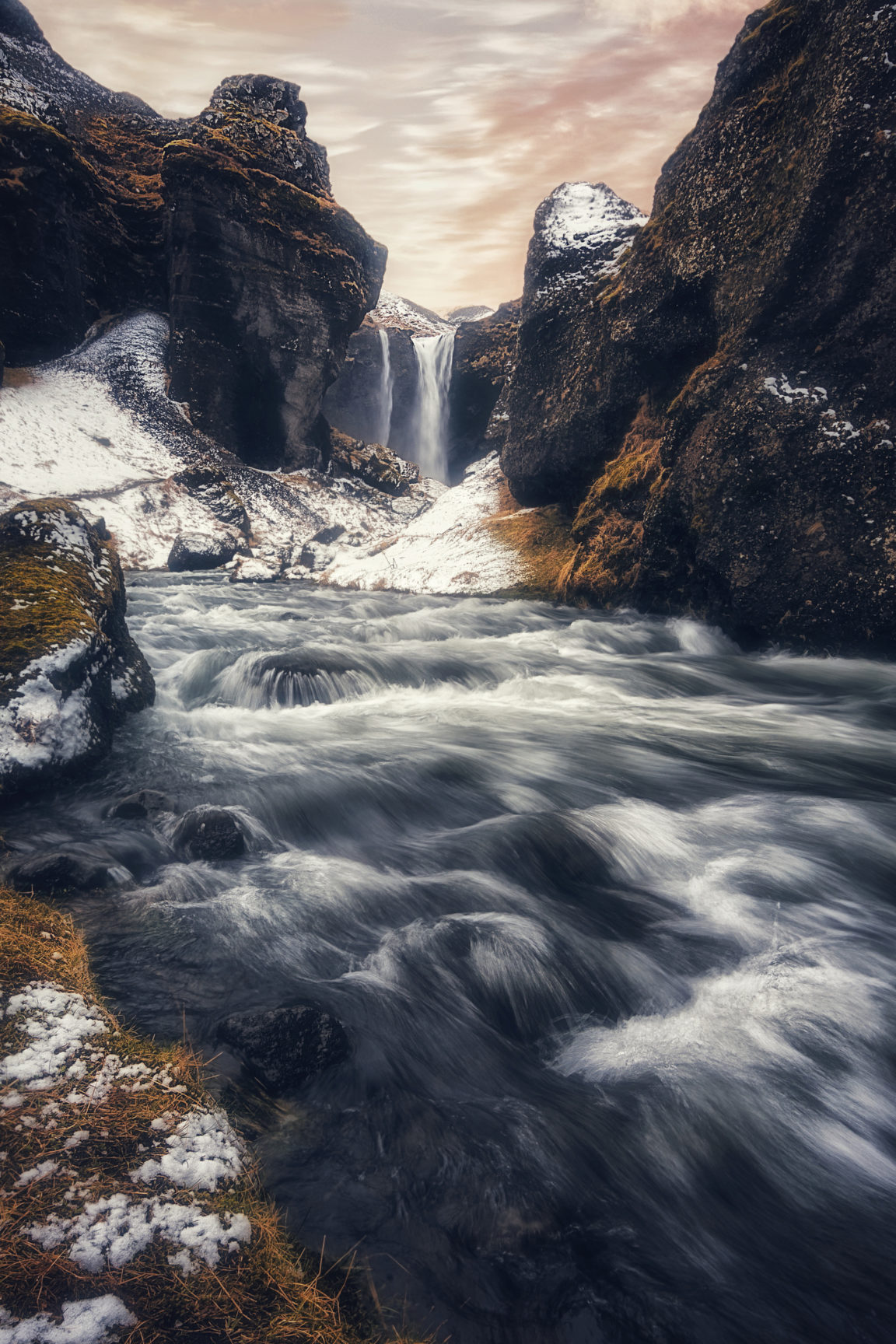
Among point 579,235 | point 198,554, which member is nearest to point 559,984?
point 579,235

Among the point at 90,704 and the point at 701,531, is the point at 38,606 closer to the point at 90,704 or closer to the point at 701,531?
the point at 90,704

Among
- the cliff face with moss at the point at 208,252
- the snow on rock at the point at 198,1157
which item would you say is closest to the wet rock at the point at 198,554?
the cliff face with moss at the point at 208,252

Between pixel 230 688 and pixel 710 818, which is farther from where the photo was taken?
pixel 230 688

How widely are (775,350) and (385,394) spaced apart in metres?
43.1

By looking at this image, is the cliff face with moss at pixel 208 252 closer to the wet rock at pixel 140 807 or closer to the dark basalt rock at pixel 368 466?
the dark basalt rock at pixel 368 466

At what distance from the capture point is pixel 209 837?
185 inches

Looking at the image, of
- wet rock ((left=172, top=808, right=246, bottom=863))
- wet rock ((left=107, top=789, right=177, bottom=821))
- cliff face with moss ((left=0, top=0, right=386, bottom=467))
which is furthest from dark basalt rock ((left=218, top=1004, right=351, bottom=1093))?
cliff face with moss ((left=0, top=0, right=386, bottom=467))

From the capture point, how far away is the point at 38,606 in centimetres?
579

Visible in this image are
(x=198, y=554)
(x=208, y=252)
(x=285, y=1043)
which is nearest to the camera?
(x=285, y=1043)

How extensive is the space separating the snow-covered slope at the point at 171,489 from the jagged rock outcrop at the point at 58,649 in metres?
10.9

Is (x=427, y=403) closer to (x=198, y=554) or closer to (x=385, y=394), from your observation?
(x=385, y=394)

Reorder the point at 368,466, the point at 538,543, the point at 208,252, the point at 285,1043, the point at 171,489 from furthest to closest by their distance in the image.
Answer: the point at 368,466 < the point at 208,252 < the point at 171,489 < the point at 538,543 < the point at 285,1043

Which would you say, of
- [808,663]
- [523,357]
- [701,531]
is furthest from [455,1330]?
[523,357]

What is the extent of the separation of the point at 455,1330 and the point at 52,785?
4.69 meters
